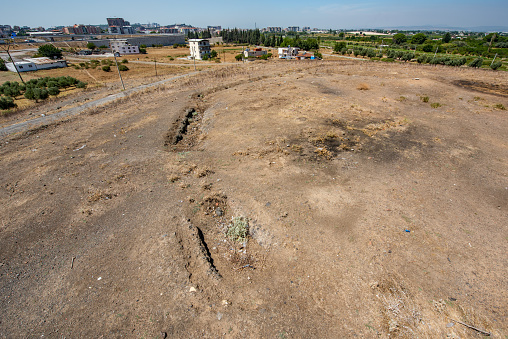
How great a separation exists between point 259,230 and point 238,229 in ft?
2.49

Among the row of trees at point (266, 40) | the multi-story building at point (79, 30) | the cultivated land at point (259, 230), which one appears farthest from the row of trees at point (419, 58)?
the multi-story building at point (79, 30)

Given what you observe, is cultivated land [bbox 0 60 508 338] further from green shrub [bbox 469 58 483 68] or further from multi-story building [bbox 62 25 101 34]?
multi-story building [bbox 62 25 101 34]

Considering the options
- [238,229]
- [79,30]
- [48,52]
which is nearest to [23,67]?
[48,52]

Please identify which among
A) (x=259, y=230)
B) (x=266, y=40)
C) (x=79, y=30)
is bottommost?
(x=259, y=230)

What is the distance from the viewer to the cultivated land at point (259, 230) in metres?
5.41

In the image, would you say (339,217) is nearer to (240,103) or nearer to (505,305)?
(505,305)

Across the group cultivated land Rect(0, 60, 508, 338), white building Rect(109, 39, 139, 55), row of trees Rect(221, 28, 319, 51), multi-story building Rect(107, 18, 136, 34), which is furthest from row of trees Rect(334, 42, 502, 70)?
multi-story building Rect(107, 18, 136, 34)

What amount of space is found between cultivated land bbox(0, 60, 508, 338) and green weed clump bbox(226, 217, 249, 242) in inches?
7.3

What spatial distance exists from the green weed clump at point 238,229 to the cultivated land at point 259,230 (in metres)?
0.19

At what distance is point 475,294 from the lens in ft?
18.8

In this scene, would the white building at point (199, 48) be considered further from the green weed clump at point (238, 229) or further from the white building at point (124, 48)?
the green weed clump at point (238, 229)

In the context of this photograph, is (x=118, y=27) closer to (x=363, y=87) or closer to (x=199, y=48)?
(x=199, y=48)

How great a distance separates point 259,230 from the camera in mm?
7715

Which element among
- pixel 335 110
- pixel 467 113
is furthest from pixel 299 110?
pixel 467 113
